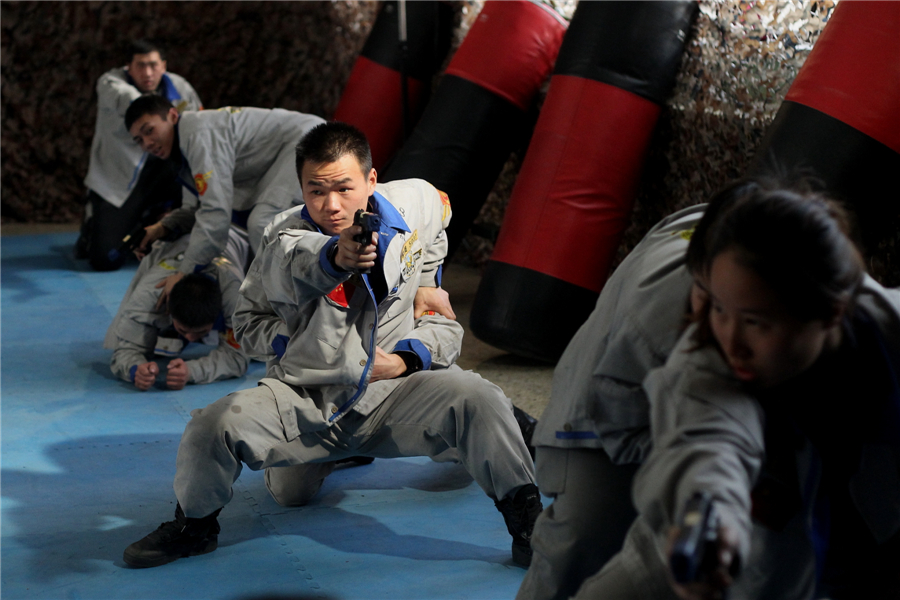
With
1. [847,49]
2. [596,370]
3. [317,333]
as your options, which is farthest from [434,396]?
[847,49]

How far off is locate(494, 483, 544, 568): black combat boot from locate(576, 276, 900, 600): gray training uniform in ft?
2.93

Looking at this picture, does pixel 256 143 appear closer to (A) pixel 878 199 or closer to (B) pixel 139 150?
(B) pixel 139 150

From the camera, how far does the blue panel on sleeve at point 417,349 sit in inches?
97.8

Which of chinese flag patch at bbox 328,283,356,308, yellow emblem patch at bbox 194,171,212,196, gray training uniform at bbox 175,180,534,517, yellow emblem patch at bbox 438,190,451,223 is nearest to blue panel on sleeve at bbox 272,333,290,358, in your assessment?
gray training uniform at bbox 175,180,534,517

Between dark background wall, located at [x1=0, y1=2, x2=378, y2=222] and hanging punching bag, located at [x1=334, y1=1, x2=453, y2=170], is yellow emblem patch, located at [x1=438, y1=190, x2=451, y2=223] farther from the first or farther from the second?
dark background wall, located at [x1=0, y1=2, x2=378, y2=222]

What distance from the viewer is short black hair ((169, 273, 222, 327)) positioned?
146 inches

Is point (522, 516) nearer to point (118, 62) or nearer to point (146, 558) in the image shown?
point (146, 558)

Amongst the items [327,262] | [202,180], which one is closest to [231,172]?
[202,180]

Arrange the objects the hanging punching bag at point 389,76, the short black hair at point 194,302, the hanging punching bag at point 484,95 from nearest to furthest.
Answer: the short black hair at point 194,302 < the hanging punching bag at point 484,95 < the hanging punching bag at point 389,76

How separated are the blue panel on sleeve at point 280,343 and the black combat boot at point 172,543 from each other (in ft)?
1.54

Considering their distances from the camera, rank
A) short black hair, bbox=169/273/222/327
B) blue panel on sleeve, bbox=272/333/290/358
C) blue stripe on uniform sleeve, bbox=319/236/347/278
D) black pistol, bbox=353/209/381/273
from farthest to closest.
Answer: short black hair, bbox=169/273/222/327, blue panel on sleeve, bbox=272/333/290/358, blue stripe on uniform sleeve, bbox=319/236/347/278, black pistol, bbox=353/209/381/273

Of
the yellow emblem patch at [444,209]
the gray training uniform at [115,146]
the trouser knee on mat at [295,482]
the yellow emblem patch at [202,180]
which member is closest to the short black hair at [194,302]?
the yellow emblem patch at [202,180]

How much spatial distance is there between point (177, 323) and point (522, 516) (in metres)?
2.05

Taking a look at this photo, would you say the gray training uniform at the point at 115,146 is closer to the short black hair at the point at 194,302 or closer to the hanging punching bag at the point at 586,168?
the short black hair at the point at 194,302
